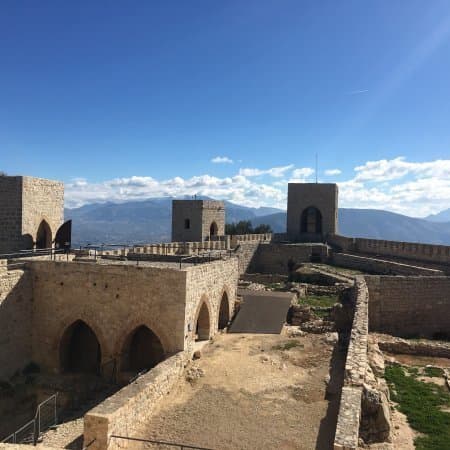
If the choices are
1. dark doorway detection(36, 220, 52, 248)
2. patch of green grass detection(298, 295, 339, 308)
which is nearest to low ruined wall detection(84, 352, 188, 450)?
patch of green grass detection(298, 295, 339, 308)

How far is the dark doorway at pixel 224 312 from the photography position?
17837 mm

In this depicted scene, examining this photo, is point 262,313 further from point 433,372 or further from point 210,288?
point 433,372

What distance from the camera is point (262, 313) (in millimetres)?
17750

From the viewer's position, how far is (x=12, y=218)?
1917 centimetres

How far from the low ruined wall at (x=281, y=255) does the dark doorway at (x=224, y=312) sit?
15311mm

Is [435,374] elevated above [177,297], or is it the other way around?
[177,297]

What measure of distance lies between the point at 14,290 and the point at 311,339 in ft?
→ 32.7

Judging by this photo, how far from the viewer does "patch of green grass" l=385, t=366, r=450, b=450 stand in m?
9.09

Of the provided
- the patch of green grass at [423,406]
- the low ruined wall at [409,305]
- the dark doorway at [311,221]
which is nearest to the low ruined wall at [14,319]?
the patch of green grass at [423,406]

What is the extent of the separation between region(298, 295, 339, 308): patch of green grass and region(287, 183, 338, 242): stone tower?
17.9 m

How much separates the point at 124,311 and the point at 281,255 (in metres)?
20.9

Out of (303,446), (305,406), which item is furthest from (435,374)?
(303,446)

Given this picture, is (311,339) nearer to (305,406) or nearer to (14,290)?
(305,406)

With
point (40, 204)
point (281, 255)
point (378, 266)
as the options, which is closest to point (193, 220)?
point (281, 255)
